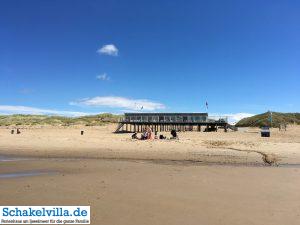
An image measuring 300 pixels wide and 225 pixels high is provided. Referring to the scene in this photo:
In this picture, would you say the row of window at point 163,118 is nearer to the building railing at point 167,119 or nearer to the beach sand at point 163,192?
the building railing at point 167,119

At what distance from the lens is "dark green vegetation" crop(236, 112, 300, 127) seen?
79.3 m

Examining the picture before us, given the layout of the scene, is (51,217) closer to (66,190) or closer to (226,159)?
(66,190)

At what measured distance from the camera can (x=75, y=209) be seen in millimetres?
8258

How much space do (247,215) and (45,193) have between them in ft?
16.6

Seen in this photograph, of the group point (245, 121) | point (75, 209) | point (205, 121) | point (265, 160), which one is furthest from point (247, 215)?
point (245, 121)

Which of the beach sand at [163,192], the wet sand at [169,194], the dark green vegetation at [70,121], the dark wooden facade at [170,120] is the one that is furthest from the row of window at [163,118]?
the wet sand at [169,194]

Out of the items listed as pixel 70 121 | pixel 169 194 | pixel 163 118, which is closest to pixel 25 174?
pixel 169 194

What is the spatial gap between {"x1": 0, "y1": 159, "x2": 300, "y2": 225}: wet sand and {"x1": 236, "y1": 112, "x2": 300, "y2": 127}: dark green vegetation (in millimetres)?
66546

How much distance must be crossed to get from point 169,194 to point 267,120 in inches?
2834

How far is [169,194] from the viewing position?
10.2 metres

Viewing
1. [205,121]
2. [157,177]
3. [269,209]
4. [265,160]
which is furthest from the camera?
[205,121]

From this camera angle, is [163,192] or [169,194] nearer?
[169,194]

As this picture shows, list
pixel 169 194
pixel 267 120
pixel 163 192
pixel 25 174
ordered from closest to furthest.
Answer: pixel 169 194 < pixel 163 192 < pixel 25 174 < pixel 267 120

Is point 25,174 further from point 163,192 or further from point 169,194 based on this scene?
point 169,194
